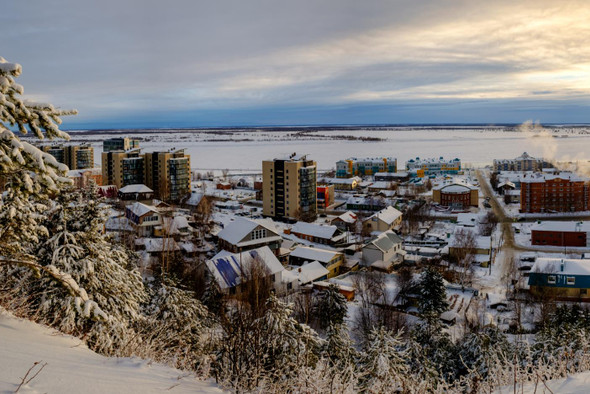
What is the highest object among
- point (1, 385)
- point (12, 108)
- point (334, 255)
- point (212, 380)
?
point (12, 108)

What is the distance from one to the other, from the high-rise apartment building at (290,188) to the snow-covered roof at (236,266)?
12447 mm

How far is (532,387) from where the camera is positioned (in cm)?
364

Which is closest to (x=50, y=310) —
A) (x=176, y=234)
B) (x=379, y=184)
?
(x=176, y=234)

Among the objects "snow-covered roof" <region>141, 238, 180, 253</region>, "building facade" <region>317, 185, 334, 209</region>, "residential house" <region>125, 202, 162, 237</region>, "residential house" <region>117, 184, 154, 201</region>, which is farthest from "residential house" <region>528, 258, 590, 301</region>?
"residential house" <region>117, 184, 154, 201</region>

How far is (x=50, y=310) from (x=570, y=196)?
3438cm

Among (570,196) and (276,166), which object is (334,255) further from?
(570,196)

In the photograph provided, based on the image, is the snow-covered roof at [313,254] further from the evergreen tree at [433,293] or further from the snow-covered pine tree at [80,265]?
the snow-covered pine tree at [80,265]

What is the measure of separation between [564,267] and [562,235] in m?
7.50

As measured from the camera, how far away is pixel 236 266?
1566 cm

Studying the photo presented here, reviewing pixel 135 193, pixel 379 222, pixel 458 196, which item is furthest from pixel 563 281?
pixel 135 193

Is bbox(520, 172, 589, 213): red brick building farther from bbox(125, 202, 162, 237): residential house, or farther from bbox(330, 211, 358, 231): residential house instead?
bbox(125, 202, 162, 237): residential house

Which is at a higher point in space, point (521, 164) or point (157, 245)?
point (521, 164)

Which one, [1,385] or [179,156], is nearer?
[1,385]

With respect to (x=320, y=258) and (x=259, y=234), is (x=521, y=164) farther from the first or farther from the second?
(x=259, y=234)
